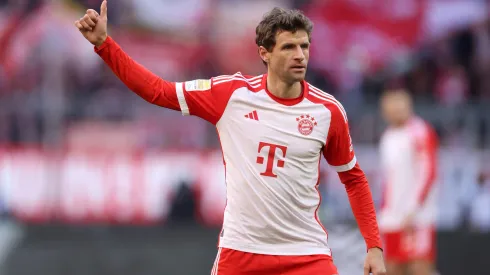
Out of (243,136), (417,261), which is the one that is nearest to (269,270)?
(243,136)

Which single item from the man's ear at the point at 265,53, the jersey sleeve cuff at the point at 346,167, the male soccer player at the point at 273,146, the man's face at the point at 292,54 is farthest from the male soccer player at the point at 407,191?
the man's face at the point at 292,54

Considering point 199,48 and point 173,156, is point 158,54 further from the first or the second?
point 173,156

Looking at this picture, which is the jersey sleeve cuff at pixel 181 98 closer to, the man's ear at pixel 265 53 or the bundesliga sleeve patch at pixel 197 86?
the bundesliga sleeve patch at pixel 197 86

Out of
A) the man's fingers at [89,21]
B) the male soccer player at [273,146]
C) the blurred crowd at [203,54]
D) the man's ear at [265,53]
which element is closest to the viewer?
the man's fingers at [89,21]

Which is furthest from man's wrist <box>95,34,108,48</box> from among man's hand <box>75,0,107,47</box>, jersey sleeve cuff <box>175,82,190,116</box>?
jersey sleeve cuff <box>175,82,190,116</box>

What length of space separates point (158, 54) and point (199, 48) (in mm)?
640

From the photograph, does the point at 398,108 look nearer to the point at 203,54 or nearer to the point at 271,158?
the point at 271,158

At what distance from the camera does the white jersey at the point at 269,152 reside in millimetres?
5102

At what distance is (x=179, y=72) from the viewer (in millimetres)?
13500

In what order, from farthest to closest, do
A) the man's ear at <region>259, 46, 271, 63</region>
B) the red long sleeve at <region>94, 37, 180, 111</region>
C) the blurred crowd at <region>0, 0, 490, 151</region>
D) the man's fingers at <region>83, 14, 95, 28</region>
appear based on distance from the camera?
1. the blurred crowd at <region>0, 0, 490, 151</region>
2. the man's ear at <region>259, 46, 271, 63</region>
3. the red long sleeve at <region>94, 37, 180, 111</region>
4. the man's fingers at <region>83, 14, 95, 28</region>

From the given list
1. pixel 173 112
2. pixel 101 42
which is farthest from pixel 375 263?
pixel 173 112

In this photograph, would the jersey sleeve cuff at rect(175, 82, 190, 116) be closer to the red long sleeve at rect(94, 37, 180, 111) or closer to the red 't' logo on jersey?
the red long sleeve at rect(94, 37, 180, 111)

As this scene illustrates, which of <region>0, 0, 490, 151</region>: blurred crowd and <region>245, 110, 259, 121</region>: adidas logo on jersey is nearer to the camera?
<region>245, 110, 259, 121</region>: adidas logo on jersey

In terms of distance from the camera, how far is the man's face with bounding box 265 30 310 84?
16.5 feet
